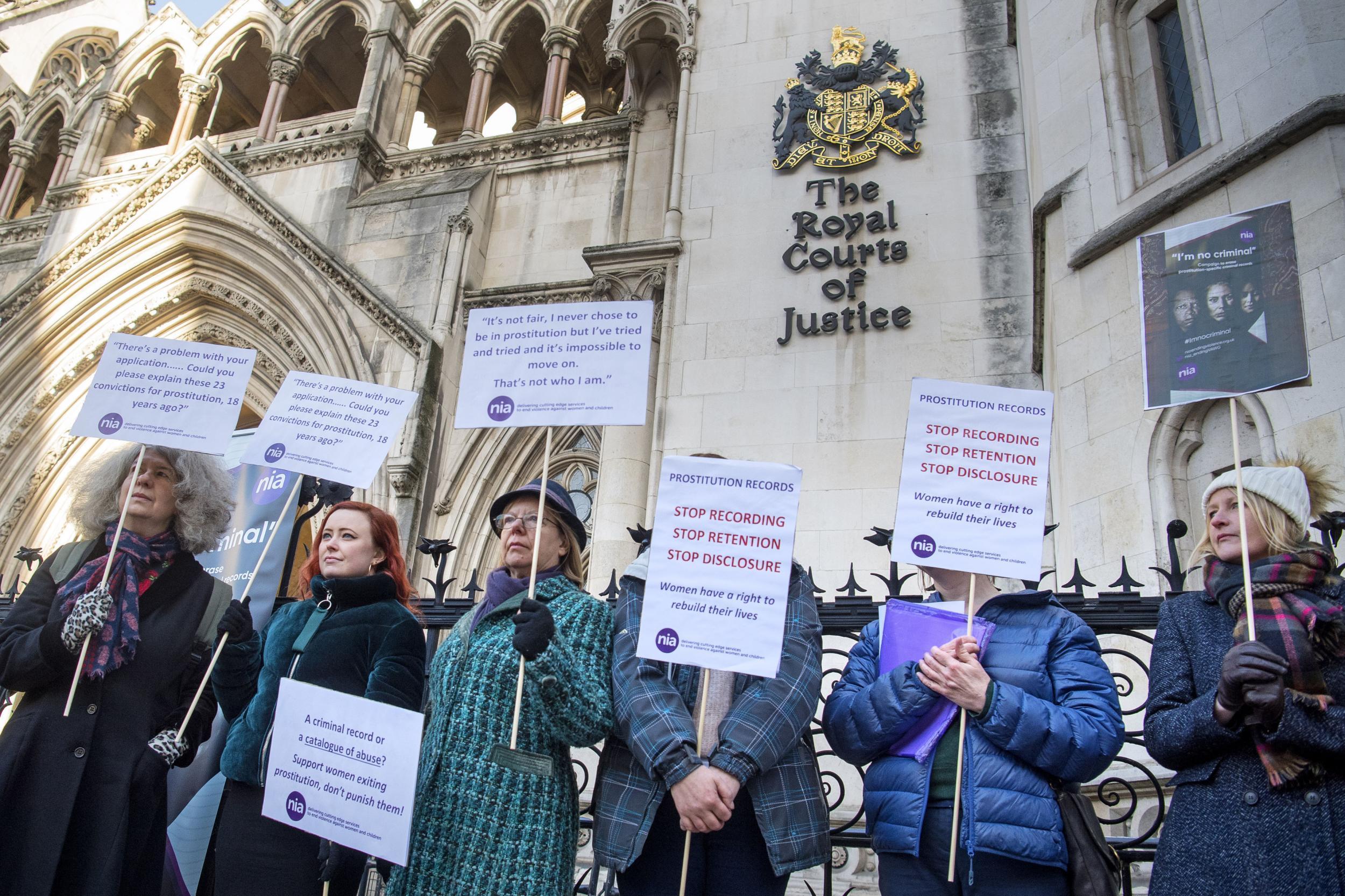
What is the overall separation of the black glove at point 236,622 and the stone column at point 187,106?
48.4 feet

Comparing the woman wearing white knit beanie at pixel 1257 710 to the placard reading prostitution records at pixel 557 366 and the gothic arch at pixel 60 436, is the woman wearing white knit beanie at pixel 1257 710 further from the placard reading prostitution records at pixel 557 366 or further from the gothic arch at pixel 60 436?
the gothic arch at pixel 60 436

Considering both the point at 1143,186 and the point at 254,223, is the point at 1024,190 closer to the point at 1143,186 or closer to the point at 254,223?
the point at 1143,186

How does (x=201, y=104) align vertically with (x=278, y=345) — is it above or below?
above

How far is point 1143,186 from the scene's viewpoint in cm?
684

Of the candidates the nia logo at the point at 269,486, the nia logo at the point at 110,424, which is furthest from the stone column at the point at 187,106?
the nia logo at the point at 110,424

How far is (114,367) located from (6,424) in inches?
490

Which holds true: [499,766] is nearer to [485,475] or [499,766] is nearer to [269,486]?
[269,486]

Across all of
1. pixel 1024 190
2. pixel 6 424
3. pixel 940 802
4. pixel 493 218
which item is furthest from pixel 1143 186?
pixel 6 424

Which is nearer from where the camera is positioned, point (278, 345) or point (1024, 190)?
point (1024, 190)

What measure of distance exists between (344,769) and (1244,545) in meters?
2.56

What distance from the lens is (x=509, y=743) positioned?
118 inches

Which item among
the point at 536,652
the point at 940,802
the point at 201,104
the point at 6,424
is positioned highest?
the point at 201,104

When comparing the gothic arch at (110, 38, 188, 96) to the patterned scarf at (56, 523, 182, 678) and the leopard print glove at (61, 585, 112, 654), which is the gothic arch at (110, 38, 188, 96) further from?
the leopard print glove at (61, 585, 112, 654)

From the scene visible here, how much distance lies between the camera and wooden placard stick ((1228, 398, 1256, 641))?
8.37ft
